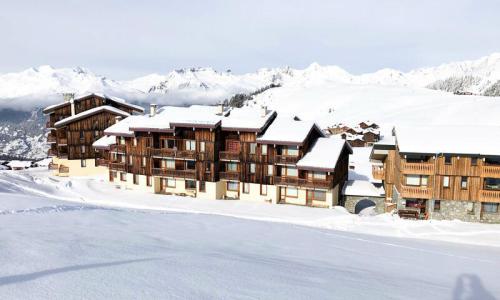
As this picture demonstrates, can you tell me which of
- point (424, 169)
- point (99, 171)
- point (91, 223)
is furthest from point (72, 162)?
point (424, 169)

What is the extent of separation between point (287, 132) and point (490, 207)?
64.2 feet

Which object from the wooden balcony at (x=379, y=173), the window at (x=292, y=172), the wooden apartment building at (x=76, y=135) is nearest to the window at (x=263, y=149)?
the window at (x=292, y=172)

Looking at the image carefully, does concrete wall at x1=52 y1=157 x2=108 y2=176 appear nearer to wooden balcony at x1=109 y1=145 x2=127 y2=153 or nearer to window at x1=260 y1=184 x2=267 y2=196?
wooden balcony at x1=109 y1=145 x2=127 y2=153

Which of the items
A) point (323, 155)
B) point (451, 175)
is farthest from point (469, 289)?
point (323, 155)

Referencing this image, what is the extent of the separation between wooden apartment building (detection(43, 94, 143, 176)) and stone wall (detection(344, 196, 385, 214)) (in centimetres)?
3731

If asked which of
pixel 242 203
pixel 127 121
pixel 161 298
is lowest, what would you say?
pixel 242 203

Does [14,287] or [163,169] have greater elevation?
[14,287]

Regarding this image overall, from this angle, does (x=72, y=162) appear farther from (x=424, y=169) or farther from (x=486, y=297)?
(x=486, y=297)

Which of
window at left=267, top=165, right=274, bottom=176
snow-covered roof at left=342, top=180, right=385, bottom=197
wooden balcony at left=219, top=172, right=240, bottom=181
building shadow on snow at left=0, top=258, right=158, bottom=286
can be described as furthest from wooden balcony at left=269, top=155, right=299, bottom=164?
building shadow on snow at left=0, top=258, right=158, bottom=286

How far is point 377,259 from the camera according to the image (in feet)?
46.1

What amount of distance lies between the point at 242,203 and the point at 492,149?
23215 mm

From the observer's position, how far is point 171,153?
39.8 metres

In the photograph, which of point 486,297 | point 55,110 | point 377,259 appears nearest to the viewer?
point 486,297

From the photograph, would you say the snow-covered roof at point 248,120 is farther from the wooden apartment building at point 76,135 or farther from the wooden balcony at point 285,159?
the wooden apartment building at point 76,135
